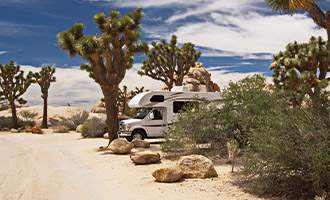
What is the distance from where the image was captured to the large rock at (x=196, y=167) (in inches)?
296

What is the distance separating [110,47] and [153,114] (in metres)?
4.18

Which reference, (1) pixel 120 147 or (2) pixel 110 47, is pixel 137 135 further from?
(2) pixel 110 47

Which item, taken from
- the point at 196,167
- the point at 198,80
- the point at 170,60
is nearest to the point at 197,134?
the point at 196,167

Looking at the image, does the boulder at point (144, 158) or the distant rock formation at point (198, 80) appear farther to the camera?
the distant rock formation at point (198, 80)

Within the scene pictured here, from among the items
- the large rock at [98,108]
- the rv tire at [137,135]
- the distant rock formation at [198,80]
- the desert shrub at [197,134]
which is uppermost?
the distant rock formation at [198,80]

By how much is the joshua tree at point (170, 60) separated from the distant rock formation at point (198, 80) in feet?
31.8

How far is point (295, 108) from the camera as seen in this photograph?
5883 millimetres

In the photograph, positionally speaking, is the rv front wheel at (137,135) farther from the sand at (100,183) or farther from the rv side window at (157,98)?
the sand at (100,183)

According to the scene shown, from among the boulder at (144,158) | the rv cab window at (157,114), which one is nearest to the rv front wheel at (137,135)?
the rv cab window at (157,114)

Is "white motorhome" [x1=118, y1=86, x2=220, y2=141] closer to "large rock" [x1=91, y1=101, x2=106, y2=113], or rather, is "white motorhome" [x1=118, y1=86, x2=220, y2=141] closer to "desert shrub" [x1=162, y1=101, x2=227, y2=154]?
"desert shrub" [x1=162, y1=101, x2=227, y2=154]

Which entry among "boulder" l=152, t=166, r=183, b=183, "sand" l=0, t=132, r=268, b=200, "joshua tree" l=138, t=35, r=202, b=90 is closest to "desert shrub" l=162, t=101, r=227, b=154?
"sand" l=0, t=132, r=268, b=200

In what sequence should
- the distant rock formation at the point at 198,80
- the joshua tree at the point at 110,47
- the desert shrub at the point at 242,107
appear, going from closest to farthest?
1. the desert shrub at the point at 242,107
2. the joshua tree at the point at 110,47
3. the distant rock formation at the point at 198,80

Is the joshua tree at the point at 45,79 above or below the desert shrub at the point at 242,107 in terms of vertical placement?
above

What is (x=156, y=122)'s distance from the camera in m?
16.0
